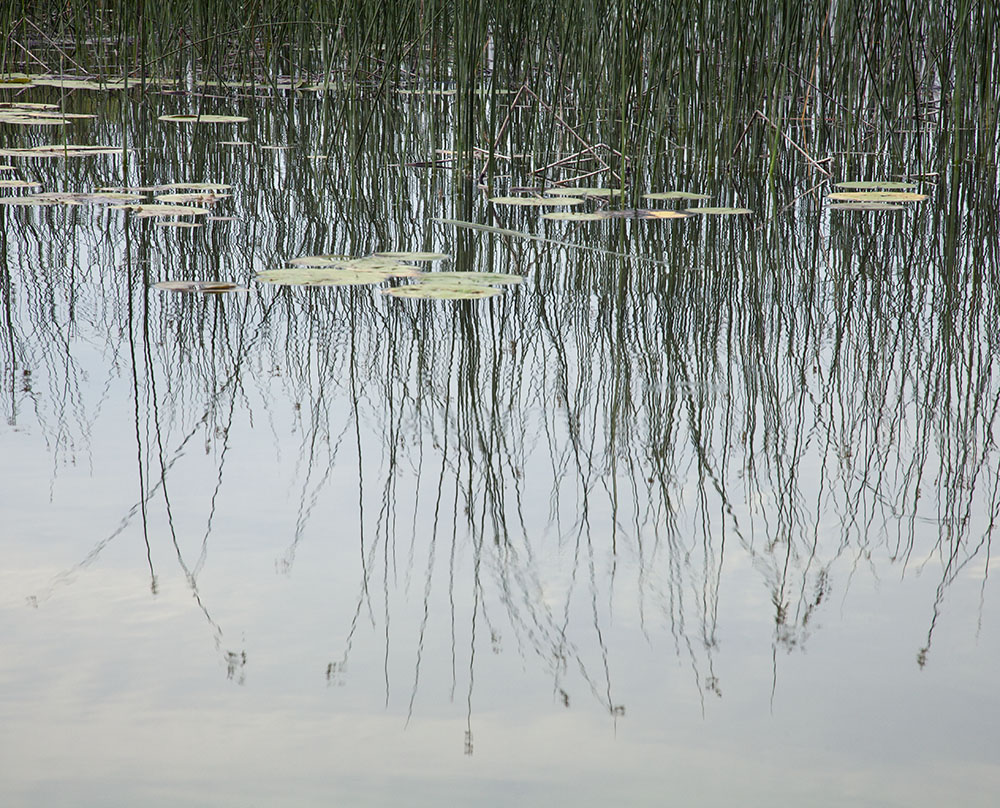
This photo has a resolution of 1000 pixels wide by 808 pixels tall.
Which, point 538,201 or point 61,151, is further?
point 61,151

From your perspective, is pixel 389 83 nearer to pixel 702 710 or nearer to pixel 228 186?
pixel 228 186

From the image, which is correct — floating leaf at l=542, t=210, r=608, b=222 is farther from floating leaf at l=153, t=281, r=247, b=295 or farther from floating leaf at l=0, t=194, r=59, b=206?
floating leaf at l=0, t=194, r=59, b=206

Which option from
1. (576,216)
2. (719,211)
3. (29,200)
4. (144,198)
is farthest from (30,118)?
(719,211)

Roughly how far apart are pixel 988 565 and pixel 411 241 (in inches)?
59.7

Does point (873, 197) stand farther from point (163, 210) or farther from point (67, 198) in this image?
point (67, 198)

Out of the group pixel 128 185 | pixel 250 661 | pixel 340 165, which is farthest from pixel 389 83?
pixel 250 661

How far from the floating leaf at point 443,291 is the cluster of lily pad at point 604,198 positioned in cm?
56

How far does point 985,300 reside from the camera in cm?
195

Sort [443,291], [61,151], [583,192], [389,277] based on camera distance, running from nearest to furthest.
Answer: [443,291], [389,277], [583,192], [61,151]

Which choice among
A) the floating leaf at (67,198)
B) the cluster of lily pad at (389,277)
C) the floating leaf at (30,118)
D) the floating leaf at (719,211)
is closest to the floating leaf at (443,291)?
the cluster of lily pad at (389,277)

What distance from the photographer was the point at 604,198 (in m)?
2.94

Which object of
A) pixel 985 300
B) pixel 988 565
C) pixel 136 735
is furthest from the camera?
pixel 985 300

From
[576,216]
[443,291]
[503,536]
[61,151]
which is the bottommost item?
[503,536]

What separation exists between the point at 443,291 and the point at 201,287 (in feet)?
1.28
